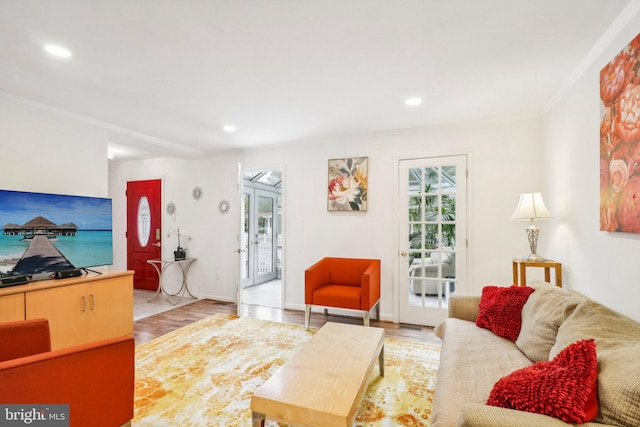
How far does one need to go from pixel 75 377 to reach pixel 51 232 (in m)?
2.07

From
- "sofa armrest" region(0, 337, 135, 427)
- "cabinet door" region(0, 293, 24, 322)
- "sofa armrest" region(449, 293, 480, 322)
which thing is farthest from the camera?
"sofa armrest" region(449, 293, 480, 322)

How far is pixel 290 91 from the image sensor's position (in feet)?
9.21

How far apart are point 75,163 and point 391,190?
3.60 m

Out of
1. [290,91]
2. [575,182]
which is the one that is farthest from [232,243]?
[575,182]

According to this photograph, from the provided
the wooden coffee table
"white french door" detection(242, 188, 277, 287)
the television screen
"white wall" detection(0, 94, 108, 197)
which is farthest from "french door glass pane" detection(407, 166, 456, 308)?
"white wall" detection(0, 94, 108, 197)

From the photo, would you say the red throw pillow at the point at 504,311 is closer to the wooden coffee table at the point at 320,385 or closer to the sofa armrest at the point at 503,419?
the wooden coffee table at the point at 320,385

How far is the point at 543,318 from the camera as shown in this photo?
1.91 meters

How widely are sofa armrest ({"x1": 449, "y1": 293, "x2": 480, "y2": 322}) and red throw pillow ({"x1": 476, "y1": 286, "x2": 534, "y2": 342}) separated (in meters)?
0.14

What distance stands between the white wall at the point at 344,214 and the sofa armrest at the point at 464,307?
1.04 m

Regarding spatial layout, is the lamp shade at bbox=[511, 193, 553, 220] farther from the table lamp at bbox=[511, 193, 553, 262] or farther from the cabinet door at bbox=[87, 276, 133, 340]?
the cabinet door at bbox=[87, 276, 133, 340]

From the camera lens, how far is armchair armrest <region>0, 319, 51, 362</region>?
1782 millimetres

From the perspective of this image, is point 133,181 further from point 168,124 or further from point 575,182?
point 575,182

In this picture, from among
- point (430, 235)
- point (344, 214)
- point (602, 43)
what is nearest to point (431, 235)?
point (430, 235)

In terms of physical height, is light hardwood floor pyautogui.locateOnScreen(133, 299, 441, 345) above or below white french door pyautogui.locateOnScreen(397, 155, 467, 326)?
below
